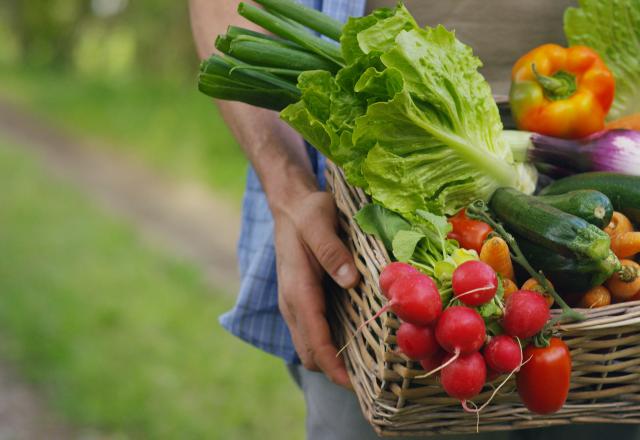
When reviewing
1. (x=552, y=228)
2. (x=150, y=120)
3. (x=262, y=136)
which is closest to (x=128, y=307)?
(x=262, y=136)

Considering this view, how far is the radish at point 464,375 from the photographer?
138cm

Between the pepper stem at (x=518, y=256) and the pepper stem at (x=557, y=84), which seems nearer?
the pepper stem at (x=518, y=256)

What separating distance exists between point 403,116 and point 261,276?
656 mm

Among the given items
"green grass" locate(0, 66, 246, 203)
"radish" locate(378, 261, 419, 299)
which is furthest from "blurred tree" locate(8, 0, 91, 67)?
"radish" locate(378, 261, 419, 299)

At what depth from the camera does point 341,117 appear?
5.50ft

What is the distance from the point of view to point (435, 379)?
5.00 feet

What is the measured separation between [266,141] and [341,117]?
39 centimetres

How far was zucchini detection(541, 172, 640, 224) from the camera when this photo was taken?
5.80 ft

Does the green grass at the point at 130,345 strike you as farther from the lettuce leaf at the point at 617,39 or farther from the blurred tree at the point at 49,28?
the blurred tree at the point at 49,28

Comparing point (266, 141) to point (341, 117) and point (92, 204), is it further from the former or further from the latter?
point (92, 204)

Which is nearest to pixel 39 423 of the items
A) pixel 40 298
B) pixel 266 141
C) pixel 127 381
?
pixel 127 381

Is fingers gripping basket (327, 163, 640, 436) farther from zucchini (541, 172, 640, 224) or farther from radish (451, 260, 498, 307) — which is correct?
zucchini (541, 172, 640, 224)

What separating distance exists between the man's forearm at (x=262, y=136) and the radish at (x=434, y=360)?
22.4 inches

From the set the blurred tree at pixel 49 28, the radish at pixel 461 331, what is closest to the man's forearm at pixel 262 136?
the radish at pixel 461 331
